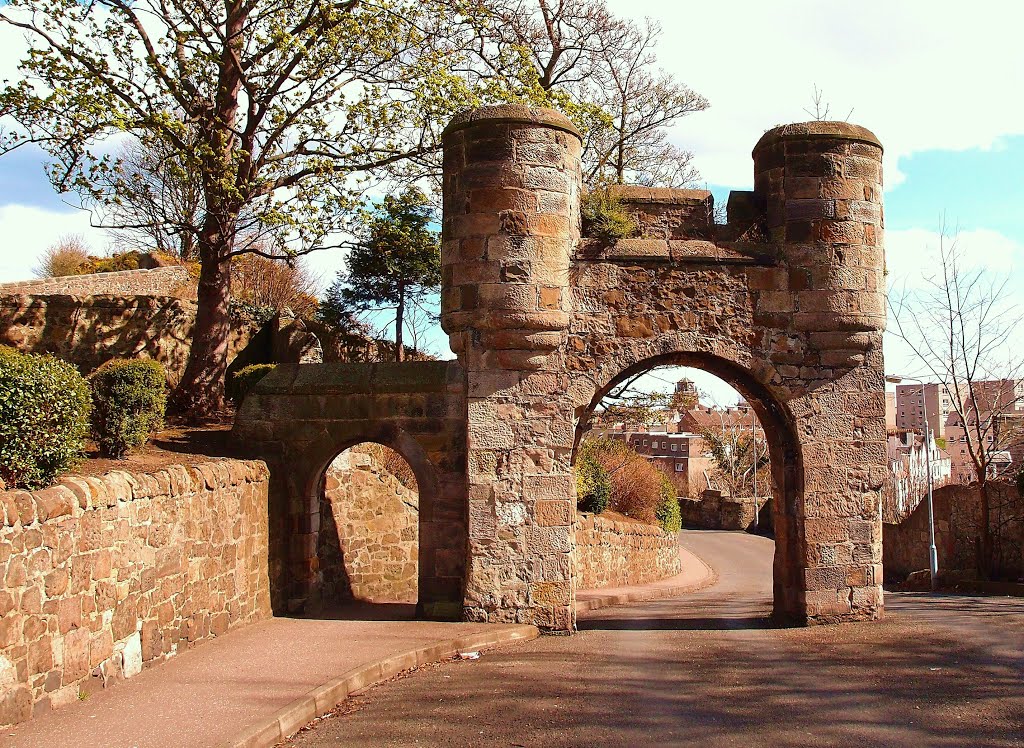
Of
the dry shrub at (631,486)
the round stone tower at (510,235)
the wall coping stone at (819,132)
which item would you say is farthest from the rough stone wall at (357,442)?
the dry shrub at (631,486)

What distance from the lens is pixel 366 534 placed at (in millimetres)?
13008

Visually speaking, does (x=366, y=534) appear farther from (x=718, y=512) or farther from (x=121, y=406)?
(x=718, y=512)

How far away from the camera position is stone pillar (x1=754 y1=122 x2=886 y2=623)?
9.84 metres

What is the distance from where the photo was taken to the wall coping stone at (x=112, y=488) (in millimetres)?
5719

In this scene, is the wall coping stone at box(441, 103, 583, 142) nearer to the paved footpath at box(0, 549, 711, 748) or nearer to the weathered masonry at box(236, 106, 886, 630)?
the weathered masonry at box(236, 106, 886, 630)

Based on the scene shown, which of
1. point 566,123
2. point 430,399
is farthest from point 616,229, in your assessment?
point 430,399

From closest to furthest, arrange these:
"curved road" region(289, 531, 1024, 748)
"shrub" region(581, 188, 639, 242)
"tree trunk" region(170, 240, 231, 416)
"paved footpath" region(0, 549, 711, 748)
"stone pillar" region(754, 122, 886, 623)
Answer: "paved footpath" region(0, 549, 711, 748) < "curved road" region(289, 531, 1024, 748) < "stone pillar" region(754, 122, 886, 623) < "shrub" region(581, 188, 639, 242) < "tree trunk" region(170, 240, 231, 416)

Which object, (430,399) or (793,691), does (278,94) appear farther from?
(793,691)

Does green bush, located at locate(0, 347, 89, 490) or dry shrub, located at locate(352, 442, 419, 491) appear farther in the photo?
dry shrub, located at locate(352, 442, 419, 491)

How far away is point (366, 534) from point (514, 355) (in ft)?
15.6

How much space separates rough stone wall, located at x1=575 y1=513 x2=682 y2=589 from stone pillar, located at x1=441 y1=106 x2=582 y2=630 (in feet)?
19.3

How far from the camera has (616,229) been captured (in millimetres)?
9938

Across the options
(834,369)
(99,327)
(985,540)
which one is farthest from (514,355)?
(985,540)

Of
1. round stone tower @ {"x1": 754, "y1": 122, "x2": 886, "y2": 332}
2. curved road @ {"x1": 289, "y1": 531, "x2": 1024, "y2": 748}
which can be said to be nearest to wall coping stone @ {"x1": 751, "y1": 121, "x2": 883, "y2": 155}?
round stone tower @ {"x1": 754, "y1": 122, "x2": 886, "y2": 332}
